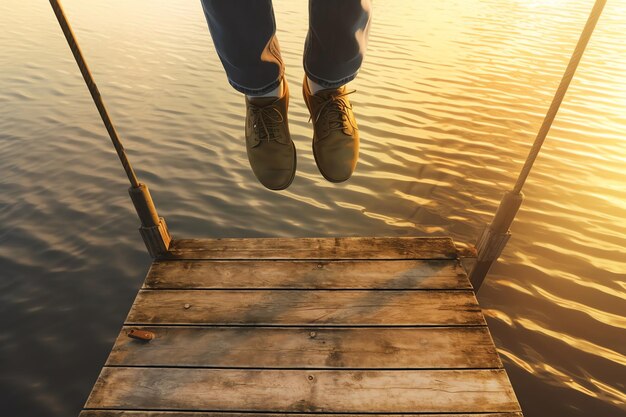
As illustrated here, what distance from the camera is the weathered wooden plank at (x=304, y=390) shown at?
62.7 inches

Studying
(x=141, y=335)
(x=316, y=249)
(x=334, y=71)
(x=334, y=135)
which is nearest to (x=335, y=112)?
(x=334, y=135)

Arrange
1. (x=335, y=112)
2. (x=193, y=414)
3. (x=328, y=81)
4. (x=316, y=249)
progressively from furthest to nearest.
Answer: (x=316, y=249), (x=335, y=112), (x=328, y=81), (x=193, y=414)

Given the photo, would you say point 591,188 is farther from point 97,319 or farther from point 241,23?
point 97,319

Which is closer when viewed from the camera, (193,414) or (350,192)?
(193,414)

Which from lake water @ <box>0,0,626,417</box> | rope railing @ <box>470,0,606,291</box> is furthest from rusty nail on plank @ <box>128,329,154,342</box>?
rope railing @ <box>470,0,606,291</box>

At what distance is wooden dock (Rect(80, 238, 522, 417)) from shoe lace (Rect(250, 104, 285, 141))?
0.90 metres

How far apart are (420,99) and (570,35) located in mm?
9467

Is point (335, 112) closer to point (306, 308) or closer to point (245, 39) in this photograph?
point (245, 39)

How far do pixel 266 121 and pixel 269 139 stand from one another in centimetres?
10

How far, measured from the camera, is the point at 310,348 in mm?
1838

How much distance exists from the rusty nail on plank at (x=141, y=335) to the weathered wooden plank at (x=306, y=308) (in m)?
0.09

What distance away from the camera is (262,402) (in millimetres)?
1608

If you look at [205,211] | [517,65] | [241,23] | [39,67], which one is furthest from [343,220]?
[39,67]

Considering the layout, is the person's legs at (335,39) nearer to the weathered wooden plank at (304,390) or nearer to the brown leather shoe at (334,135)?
the brown leather shoe at (334,135)
